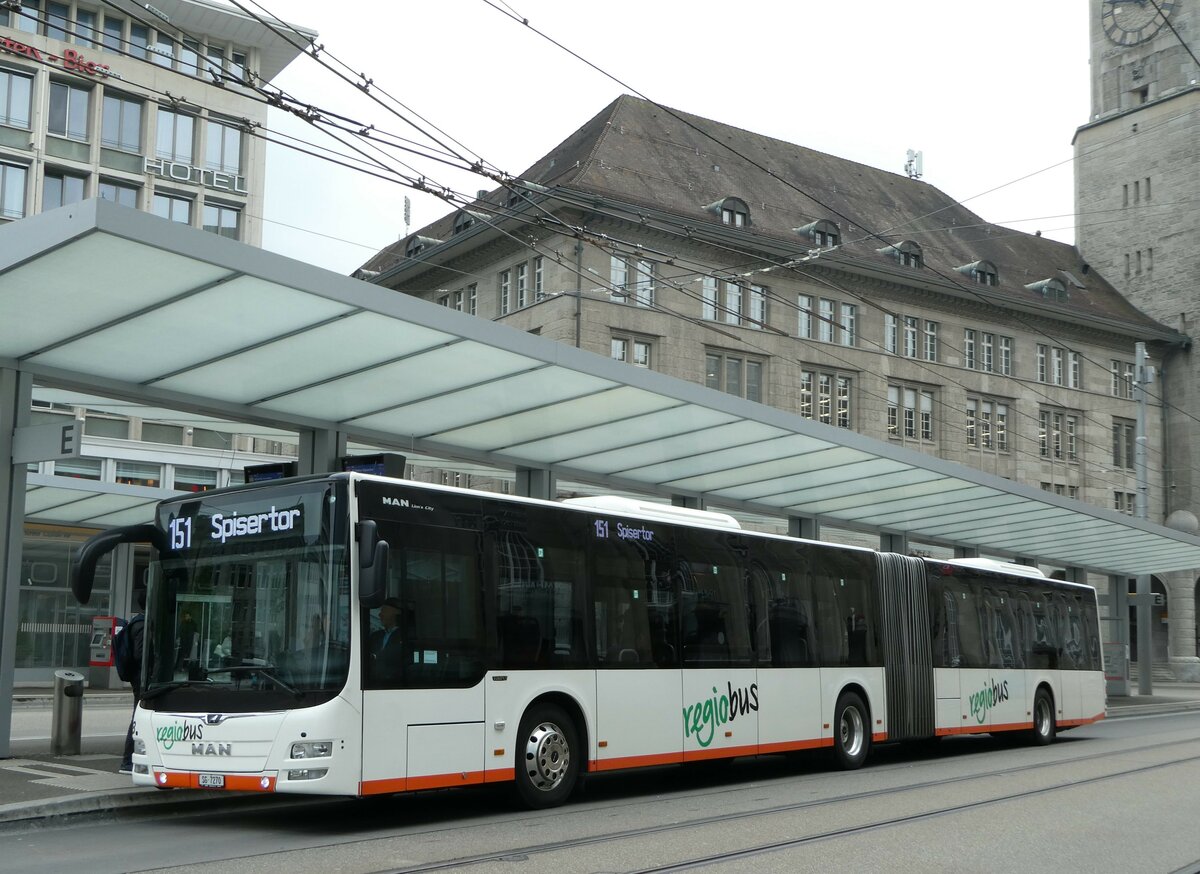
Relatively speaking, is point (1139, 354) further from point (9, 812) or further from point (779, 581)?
point (9, 812)

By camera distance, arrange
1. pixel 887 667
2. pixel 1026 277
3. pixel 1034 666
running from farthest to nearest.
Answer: pixel 1026 277, pixel 1034 666, pixel 887 667

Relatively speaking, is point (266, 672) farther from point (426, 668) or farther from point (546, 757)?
point (546, 757)

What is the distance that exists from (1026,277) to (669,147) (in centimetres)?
2208

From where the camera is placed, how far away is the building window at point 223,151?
51.3m

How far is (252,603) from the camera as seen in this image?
10586 millimetres

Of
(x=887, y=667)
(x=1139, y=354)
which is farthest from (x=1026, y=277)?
(x=887, y=667)

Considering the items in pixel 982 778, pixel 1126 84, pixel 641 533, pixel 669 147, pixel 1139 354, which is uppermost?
pixel 1126 84

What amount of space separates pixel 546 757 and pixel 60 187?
42.4 m

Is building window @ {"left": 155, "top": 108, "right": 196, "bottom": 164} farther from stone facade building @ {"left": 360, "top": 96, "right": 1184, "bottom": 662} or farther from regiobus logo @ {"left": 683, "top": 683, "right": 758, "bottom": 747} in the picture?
regiobus logo @ {"left": 683, "top": 683, "right": 758, "bottom": 747}

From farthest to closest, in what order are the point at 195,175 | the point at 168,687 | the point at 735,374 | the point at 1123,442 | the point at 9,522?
the point at 1123,442, the point at 735,374, the point at 195,175, the point at 9,522, the point at 168,687

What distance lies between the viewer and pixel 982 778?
15219 millimetres

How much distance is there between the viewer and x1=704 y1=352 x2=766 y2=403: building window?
53.2 m

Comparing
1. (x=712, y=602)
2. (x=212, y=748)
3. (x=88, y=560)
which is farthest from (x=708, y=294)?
(x=212, y=748)

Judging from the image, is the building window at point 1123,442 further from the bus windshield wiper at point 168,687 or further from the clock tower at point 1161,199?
the bus windshield wiper at point 168,687
